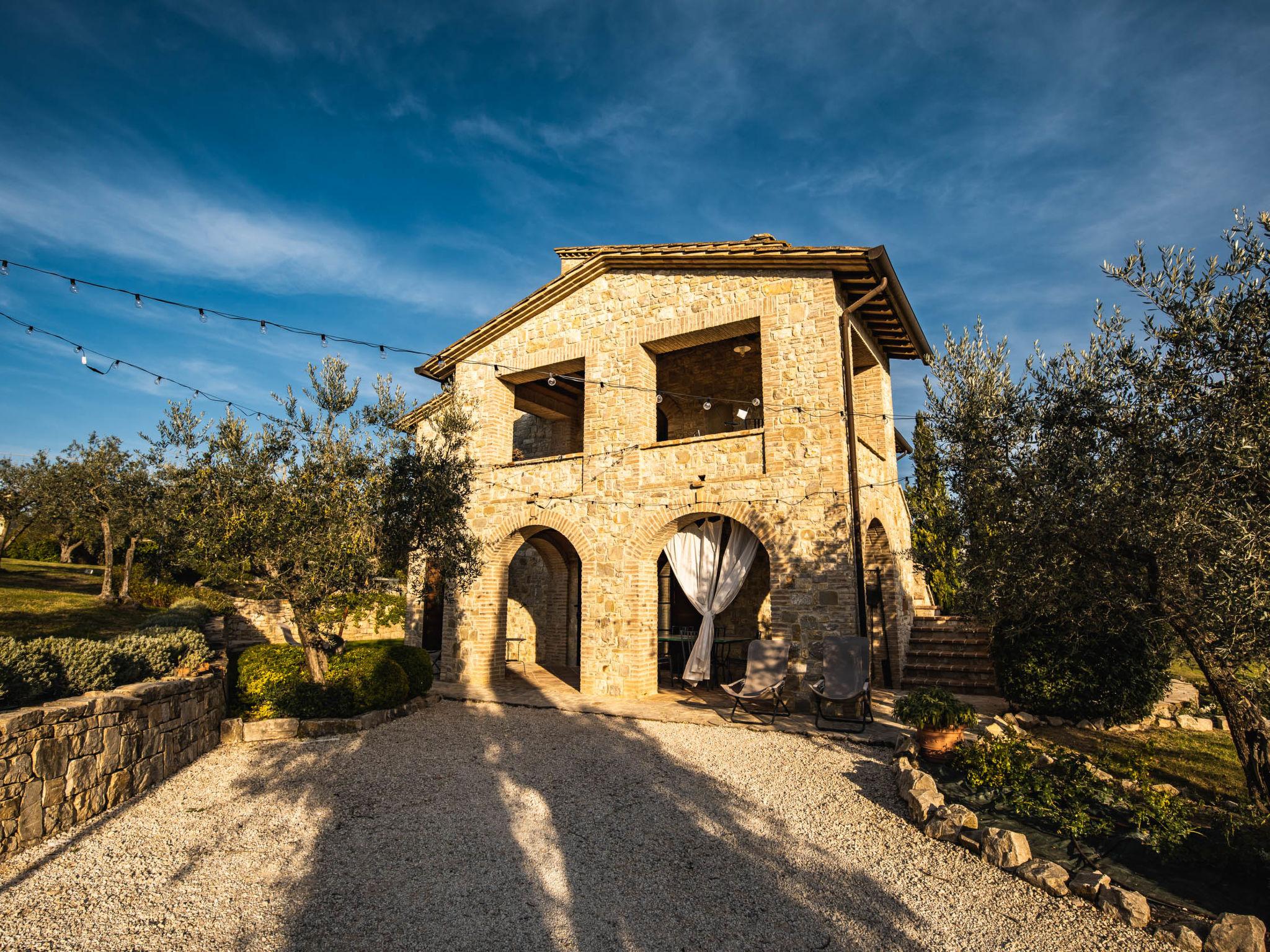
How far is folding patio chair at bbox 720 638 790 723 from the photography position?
28.0ft

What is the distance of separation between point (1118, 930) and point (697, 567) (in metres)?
8.24

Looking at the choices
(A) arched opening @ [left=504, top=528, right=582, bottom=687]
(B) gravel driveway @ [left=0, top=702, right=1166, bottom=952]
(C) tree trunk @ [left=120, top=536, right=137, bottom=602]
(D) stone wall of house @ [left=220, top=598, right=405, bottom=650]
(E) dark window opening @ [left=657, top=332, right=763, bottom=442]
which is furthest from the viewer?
(C) tree trunk @ [left=120, top=536, right=137, bottom=602]

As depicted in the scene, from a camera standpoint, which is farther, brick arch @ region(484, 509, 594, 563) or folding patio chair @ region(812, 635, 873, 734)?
brick arch @ region(484, 509, 594, 563)

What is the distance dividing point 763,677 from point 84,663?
731 cm

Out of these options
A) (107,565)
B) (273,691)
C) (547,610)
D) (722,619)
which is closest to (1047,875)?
(273,691)

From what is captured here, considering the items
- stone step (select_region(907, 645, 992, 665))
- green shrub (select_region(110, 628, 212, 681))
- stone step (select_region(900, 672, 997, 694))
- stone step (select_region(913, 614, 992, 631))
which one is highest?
green shrub (select_region(110, 628, 212, 681))

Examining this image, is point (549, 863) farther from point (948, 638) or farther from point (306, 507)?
point (948, 638)

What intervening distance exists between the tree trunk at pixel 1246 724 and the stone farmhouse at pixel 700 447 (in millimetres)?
4258

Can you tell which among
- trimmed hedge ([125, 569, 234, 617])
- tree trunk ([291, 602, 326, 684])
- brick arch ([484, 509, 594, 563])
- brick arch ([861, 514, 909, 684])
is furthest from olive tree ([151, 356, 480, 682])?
trimmed hedge ([125, 569, 234, 617])

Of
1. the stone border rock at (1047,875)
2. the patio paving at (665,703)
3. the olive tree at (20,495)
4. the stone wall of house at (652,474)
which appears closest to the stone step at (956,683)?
the patio paving at (665,703)

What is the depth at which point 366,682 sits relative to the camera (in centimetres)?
852

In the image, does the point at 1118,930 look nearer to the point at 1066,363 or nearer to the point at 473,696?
the point at 1066,363

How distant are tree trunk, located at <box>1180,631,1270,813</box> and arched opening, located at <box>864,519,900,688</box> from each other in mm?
6017

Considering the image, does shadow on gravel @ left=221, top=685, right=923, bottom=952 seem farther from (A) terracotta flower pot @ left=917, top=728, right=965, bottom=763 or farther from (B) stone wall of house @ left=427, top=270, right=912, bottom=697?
(B) stone wall of house @ left=427, top=270, right=912, bottom=697
